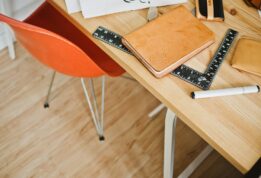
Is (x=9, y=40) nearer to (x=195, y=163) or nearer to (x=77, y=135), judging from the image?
(x=77, y=135)

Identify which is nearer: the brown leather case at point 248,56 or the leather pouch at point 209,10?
the brown leather case at point 248,56

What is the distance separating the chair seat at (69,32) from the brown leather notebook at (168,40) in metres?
0.37

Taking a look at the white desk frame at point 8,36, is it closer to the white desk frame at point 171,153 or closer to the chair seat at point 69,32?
the chair seat at point 69,32

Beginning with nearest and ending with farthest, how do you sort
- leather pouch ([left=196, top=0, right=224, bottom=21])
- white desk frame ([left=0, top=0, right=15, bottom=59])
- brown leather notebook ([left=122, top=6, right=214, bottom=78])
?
1. brown leather notebook ([left=122, top=6, right=214, bottom=78])
2. leather pouch ([left=196, top=0, right=224, bottom=21])
3. white desk frame ([left=0, top=0, right=15, bottom=59])

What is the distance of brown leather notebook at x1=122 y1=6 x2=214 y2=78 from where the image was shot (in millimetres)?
963

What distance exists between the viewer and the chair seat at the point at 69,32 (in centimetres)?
137

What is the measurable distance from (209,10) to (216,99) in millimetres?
346

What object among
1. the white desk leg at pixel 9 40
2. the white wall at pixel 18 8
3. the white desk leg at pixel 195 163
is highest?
the white wall at pixel 18 8

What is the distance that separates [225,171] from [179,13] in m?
0.90

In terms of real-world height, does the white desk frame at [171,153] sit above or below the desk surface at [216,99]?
below

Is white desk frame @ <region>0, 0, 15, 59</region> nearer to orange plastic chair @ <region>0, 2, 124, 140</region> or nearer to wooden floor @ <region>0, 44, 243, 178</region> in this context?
wooden floor @ <region>0, 44, 243, 178</region>

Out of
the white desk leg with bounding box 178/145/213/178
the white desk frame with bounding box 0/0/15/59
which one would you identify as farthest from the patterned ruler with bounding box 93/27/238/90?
the white desk frame with bounding box 0/0/15/59

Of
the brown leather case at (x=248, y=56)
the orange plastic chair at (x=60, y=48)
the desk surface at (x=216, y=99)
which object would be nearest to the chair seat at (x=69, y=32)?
the orange plastic chair at (x=60, y=48)

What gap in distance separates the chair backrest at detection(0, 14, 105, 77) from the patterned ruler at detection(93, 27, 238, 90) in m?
0.11
